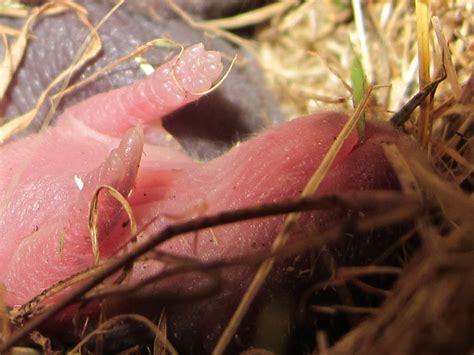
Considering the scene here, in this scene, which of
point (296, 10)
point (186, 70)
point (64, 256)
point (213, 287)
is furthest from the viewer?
point (296, 10)

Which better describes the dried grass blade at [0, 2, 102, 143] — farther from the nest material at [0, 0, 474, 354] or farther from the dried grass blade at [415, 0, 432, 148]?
the dried grass blade at [415, 0, 432, 148]

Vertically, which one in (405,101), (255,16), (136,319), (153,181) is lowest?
(136,319)

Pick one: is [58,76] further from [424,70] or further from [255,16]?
[424,70]

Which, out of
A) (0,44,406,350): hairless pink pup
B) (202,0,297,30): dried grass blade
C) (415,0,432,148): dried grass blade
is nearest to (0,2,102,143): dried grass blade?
(0,44,406,350): hairless pink pup

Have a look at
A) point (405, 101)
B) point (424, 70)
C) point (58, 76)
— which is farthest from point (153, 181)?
point (405, 101)

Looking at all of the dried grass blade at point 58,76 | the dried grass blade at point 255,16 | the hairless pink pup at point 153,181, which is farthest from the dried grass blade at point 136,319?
the dried grass blade at point 255,16

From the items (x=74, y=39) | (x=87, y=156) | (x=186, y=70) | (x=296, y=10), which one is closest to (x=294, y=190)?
(x=186, y=70)

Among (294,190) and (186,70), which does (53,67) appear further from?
(294,190)
